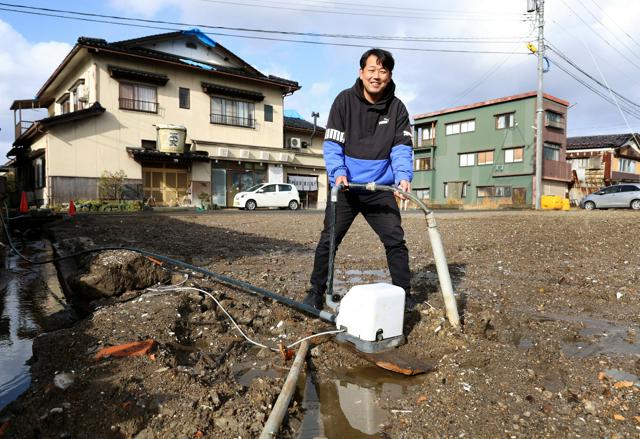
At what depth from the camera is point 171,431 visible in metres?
1.67

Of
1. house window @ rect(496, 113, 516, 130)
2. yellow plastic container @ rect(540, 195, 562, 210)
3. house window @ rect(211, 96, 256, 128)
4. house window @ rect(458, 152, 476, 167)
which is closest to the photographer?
yellow plastic container @ rect(540, 195, 562, 210)

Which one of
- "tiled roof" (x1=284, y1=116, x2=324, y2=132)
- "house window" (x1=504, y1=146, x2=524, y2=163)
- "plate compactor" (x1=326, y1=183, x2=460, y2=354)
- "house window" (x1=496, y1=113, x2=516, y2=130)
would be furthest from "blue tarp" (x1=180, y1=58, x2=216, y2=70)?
"plate compactor" (x1=326, y1=183, x2=460, y2=354)

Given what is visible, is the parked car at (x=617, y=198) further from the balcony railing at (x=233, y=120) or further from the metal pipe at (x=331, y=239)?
the metal pipe at (x=331, y=239)

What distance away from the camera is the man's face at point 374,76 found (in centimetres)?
310

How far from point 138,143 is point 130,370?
2238cm

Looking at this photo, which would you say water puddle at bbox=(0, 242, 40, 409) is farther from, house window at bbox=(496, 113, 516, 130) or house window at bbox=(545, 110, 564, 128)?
house window at bbox=(545, 110, 564, 128)

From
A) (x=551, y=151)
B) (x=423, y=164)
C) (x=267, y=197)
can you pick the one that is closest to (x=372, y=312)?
(x=267, y=197)

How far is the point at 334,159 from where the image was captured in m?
3.25

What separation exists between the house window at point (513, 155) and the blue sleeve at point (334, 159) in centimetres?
3412

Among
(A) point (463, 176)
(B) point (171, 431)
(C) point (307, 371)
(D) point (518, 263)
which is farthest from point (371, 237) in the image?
(A) point (463, 176)

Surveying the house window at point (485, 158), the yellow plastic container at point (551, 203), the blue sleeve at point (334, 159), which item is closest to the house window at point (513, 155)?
the house window at point (485, 158)

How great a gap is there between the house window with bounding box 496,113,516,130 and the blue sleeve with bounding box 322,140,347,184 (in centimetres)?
3473

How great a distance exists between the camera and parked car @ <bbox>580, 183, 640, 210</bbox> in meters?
23.5

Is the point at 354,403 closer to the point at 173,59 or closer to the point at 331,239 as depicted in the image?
the point at 331,239
